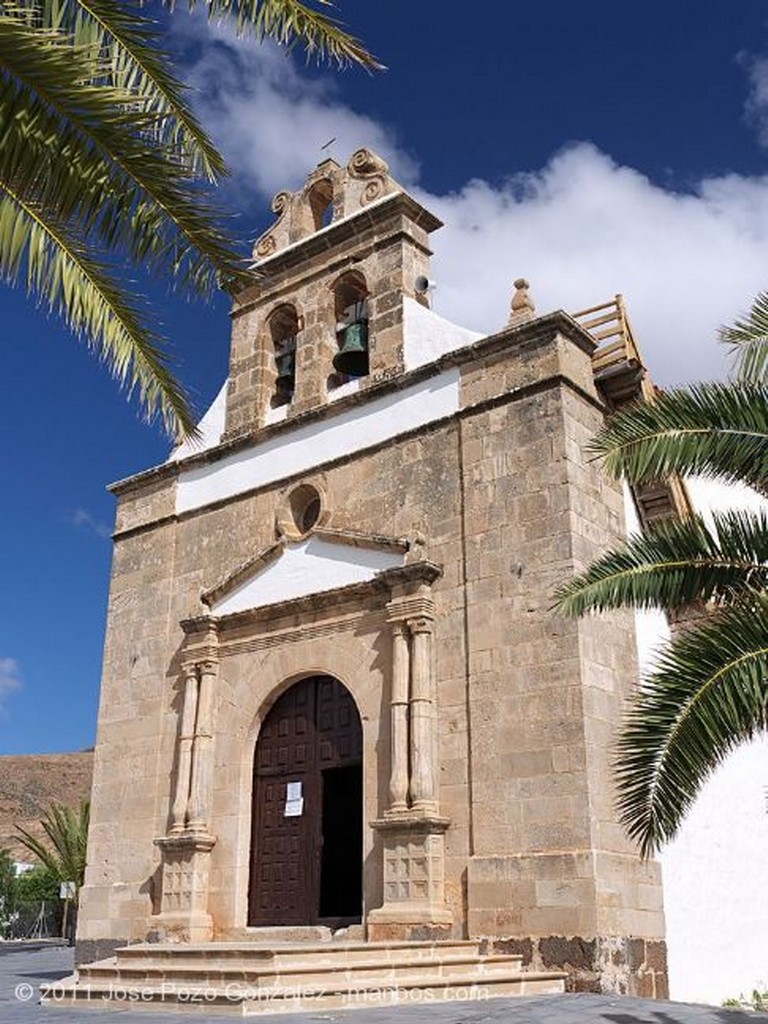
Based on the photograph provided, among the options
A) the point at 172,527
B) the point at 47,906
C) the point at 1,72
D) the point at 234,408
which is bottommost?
the point at 47,906

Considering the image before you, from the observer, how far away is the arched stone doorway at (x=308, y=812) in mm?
11500

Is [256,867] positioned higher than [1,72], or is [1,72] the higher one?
[1,72]

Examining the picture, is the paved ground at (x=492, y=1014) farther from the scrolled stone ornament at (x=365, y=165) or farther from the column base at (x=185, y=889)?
the scrolled stone ornament at (x=365, y=165)

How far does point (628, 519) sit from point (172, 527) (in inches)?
231

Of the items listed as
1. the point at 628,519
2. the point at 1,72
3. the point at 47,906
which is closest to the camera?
the point at 1,72

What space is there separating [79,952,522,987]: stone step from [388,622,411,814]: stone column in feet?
5.05

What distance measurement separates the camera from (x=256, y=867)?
39.0ft

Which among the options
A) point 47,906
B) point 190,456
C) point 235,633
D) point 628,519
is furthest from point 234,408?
point 47,906

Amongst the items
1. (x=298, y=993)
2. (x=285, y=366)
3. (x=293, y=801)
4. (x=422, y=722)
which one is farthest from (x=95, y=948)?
(x=285, y=366)

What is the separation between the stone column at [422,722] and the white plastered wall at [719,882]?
2.08 metres

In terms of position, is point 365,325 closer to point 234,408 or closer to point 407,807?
point 234,408

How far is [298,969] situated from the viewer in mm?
8266

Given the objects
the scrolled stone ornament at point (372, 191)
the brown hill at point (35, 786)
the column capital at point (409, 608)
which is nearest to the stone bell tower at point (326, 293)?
the scrolled stone ornament at point (372, 191)

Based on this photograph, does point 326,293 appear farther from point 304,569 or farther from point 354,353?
point 304,569
